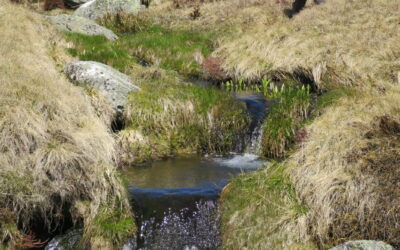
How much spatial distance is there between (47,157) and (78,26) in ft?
36.2

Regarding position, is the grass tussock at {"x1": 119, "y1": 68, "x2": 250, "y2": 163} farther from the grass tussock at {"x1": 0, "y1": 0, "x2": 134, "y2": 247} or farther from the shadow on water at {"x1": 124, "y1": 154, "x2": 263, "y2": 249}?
the grass tussock at {"x1": 0, "y1": 0, "x2": 134, "y2": 247}

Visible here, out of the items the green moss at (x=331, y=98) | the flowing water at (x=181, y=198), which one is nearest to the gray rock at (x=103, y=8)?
the green moss at (x=331, y=98)

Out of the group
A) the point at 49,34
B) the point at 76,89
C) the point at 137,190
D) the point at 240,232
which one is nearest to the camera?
the point at 240,232

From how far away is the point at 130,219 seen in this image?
24.1 feet

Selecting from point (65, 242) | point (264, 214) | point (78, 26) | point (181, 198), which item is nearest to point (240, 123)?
point (181, 198)

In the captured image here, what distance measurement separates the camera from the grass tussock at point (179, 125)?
428 inches

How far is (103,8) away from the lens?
2308cm

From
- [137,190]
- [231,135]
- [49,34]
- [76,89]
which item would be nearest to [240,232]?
[137,190]

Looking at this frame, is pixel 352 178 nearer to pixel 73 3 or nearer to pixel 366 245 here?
pixel 366 245

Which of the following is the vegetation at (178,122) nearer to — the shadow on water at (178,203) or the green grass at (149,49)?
the shadow on water at (178,203)

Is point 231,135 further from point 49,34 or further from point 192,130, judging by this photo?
point 49,34

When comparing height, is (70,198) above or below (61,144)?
below

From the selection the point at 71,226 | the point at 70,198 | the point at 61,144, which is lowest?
the point at 71,226

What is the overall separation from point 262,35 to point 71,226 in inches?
452
